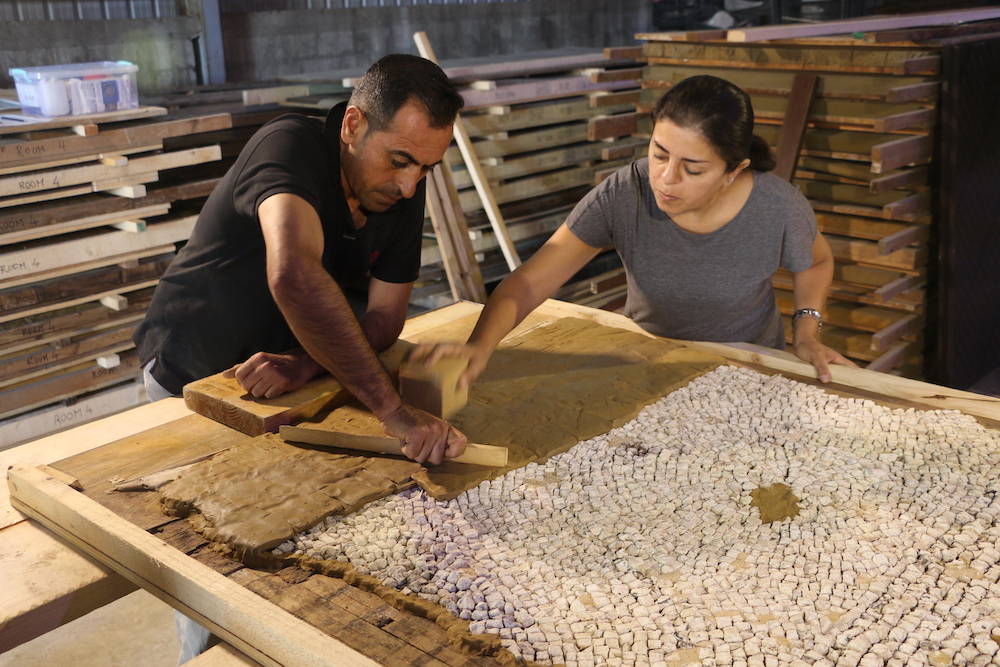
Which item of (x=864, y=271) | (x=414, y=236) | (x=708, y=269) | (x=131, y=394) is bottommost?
(x=131, y=394)

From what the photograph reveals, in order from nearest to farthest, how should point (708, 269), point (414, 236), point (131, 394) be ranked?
point (414, 236) → point (708, 269) → point (131, 394)

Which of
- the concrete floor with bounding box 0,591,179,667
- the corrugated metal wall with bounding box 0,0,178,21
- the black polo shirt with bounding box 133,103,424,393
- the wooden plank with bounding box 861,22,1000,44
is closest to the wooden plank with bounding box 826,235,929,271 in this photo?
the wooden plank with bounding box 861,22,1000,44

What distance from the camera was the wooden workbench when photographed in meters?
1.27

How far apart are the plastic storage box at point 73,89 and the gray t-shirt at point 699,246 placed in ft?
7.50

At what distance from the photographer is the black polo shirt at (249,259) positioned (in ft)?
6.62

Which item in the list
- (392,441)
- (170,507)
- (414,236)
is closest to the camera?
(170,507)

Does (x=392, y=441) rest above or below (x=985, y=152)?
below

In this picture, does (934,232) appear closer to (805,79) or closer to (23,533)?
(805,79)

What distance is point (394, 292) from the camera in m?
2.31

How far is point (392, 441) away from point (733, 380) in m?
0.88

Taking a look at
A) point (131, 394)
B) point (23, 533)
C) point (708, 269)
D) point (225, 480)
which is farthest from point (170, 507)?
point (131, 394)

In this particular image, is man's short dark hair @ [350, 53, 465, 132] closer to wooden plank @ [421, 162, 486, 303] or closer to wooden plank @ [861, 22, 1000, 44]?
wooden plank @ [861, 22, 1000, 44]

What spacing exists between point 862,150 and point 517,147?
193cm

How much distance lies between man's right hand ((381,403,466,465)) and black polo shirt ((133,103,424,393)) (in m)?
0.56
